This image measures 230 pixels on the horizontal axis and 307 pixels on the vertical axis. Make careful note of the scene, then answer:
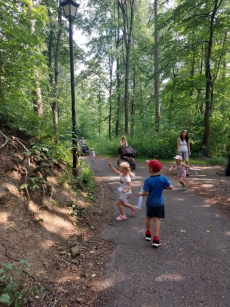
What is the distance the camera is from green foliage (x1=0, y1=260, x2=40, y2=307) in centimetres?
213

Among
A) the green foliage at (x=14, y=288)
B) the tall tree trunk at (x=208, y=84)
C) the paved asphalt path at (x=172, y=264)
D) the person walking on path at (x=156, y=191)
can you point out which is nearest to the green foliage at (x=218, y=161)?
the tall tree trunk at (x=208, y=84)

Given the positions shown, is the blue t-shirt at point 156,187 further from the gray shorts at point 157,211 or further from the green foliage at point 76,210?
the green foliage at point 76,210

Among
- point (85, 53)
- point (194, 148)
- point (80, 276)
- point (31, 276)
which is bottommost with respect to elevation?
point (80, 276)

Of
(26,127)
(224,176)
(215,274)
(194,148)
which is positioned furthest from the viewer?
(194,148)

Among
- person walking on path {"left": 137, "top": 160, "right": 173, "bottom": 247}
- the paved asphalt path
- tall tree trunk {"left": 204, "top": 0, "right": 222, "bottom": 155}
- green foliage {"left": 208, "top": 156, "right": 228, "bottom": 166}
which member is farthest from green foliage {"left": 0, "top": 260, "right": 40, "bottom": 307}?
tall tree trunk {"left": 204, "top": 0, "right": 222, "bottom": 155}

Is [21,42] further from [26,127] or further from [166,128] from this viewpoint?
[166,128]

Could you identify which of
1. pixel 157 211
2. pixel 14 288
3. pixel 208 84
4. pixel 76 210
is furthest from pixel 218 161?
pixel 14 288

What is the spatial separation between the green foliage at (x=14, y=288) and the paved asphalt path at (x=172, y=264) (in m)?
0.87

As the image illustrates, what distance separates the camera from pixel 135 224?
14.8 feet

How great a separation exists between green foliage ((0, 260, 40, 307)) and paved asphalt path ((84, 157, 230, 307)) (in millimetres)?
870

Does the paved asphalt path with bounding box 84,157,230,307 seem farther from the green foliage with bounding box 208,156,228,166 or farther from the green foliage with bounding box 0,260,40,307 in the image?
the green foliage with bounding box 208,156,228,166

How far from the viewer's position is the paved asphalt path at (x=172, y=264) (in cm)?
249

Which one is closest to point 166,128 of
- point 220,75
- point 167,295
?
point 220,75

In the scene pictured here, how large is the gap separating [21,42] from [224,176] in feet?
29.2
